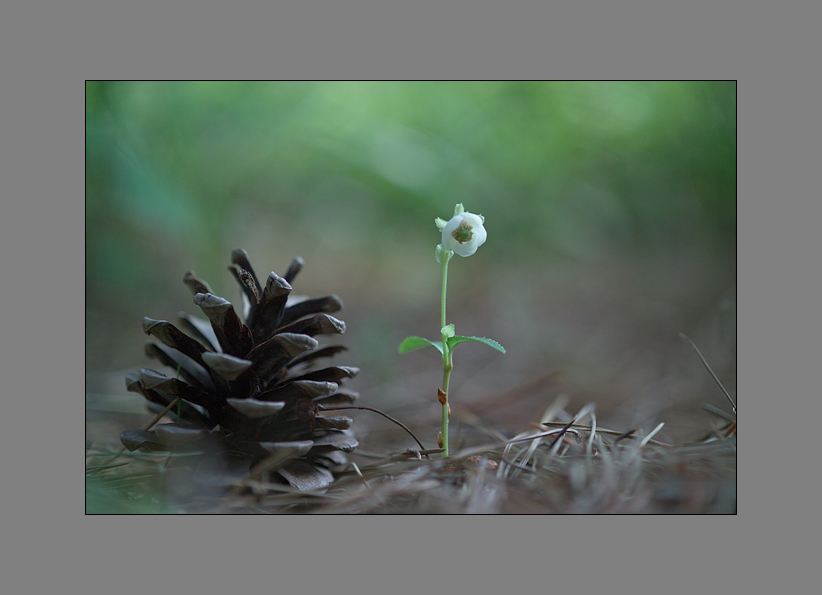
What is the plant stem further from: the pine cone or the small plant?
the pine cone

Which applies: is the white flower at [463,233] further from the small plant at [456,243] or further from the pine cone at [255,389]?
the pine cone at [255,389]

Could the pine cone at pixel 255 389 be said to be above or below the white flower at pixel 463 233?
below

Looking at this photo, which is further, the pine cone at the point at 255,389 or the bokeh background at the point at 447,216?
the bokeh background at the point at 447,216

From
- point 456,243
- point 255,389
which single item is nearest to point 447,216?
point 456,243

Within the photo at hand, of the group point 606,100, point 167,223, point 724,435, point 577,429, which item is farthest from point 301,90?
point 724,435

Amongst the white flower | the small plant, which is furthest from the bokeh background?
the white flower

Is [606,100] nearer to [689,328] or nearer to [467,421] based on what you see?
[689,328]

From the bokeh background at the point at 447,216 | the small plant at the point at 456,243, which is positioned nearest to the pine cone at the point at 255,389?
the small plant at the point at 456,243
